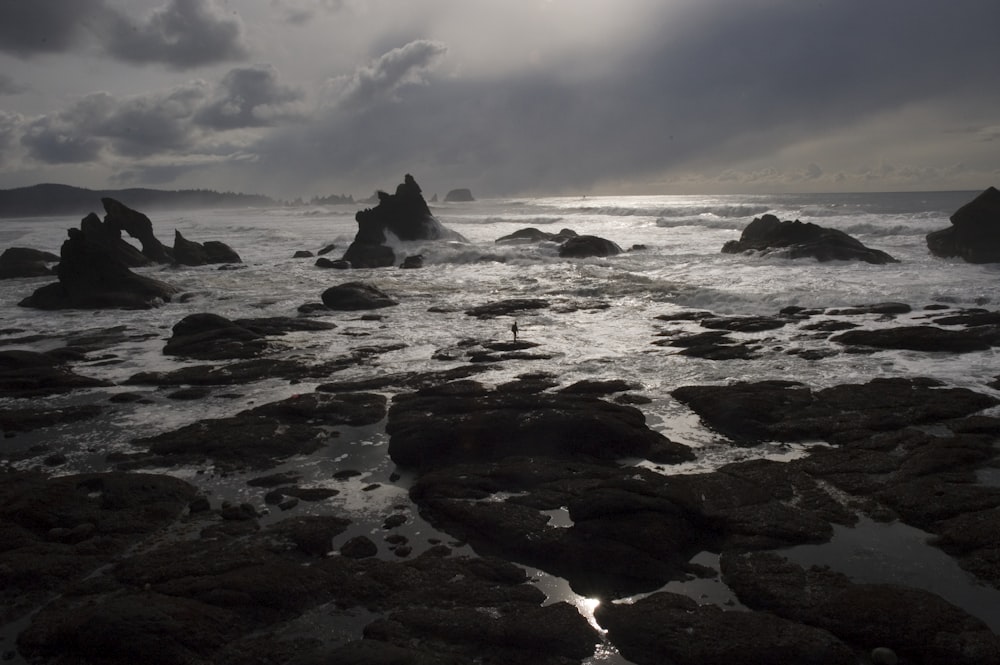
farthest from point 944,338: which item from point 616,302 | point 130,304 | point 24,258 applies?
point 24,258

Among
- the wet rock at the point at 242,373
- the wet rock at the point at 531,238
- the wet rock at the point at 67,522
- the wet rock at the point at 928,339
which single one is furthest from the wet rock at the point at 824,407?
the wet rock at the point at 531,238

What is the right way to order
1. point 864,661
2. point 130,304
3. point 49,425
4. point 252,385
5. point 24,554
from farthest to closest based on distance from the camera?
point 130,304 < point 252,385 < point 49,425 < point 24,554 < point 864,661

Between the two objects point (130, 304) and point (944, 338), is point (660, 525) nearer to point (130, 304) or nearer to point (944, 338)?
point (944, 338)

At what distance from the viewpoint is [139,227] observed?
3856 centimetres

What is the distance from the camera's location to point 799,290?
22.0m

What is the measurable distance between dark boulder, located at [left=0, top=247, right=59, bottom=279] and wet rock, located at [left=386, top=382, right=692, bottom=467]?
3249cm

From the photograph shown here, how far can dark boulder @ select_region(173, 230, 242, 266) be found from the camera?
38875 mm

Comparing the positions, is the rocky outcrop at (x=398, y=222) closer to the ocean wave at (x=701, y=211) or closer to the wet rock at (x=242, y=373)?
the wet rock at (x=242, y=373)

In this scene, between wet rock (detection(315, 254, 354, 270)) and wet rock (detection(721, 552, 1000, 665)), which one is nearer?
wet rock (detection(721, 552, 1000, 665))

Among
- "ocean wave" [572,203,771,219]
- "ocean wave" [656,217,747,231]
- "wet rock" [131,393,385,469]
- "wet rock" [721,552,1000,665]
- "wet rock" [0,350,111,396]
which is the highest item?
"ocean wave" [572,203,771,219]

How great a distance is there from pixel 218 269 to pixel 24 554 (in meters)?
31.7

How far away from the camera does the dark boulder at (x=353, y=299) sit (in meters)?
22.8

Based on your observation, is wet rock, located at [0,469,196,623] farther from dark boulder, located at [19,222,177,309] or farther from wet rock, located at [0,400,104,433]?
dark boulder, located at [19,222,177,309]

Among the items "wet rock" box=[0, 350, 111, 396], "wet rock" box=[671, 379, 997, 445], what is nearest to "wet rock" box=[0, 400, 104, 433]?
"wet rock" box=[0, 350, 111, 396]
